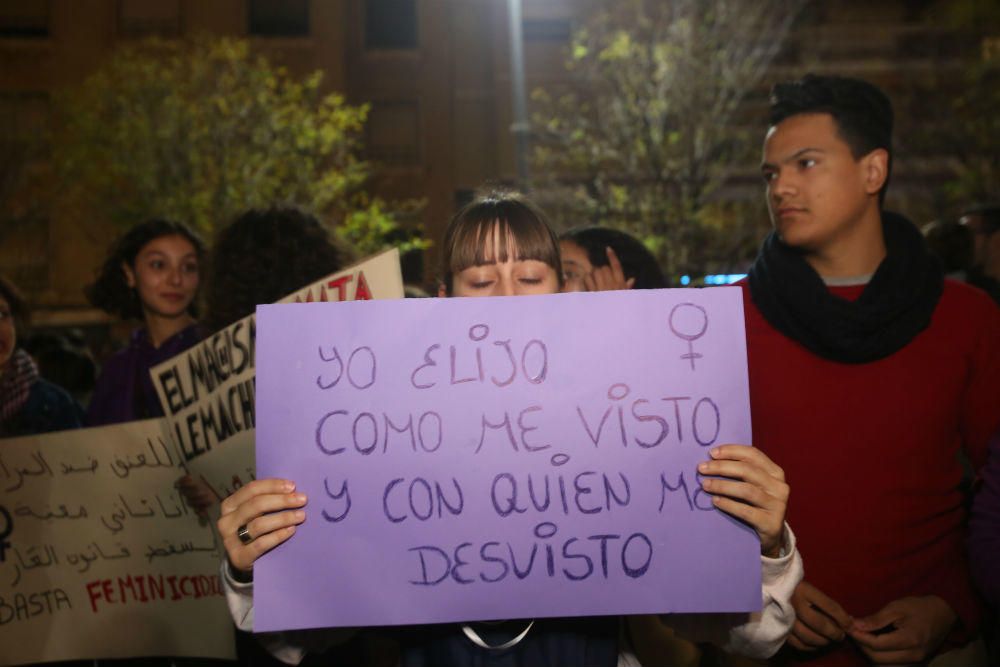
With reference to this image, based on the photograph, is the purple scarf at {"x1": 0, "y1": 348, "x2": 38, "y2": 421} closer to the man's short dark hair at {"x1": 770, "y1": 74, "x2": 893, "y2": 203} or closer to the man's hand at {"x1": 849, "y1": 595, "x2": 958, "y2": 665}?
the man's short dark hair at {"x1": 770, "y1": 74, "x2": 893, "y2": 203}

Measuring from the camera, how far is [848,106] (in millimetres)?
2676

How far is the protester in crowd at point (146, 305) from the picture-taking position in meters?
3.96

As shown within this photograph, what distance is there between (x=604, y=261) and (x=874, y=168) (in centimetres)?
147

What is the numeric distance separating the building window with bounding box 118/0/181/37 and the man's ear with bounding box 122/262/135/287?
25.2 meters

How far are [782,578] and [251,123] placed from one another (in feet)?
69.1

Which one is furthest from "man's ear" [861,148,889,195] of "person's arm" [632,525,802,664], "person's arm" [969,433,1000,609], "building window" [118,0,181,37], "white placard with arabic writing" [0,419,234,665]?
"building window" [118,0,181,37]

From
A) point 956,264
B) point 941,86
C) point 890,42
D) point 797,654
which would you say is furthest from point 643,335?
point 890,42

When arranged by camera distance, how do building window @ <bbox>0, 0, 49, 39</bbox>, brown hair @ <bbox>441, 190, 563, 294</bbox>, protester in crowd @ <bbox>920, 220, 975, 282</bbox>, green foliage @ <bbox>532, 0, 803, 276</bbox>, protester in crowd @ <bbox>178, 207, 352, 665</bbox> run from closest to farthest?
brown hair @ <bbox>441, 190, 563, 294</bbox>, protester in crowd @ <bbox>178, 207, 352, 665</bbox>, protester in crowd @ <bbox>920, 220, 975, 282</bbox>, green foliage @ <bbox>532, 0, 803, 276</bbox>, building window @ <bbox>0, 0, 49, 39</bbox>

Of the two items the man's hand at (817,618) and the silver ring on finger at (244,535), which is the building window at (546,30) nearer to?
the man's hand at (817,618)

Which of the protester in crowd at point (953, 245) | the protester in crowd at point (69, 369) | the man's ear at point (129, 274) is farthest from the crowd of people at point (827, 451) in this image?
the protester in crowd at point (69, 369)

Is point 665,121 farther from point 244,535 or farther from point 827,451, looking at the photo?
point 244,535

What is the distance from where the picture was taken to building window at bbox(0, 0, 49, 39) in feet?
90.6

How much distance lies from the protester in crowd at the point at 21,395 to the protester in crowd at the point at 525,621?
2.22 m

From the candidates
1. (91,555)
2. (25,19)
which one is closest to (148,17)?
(25,19)
